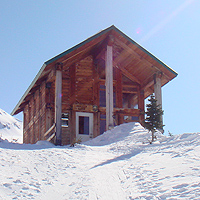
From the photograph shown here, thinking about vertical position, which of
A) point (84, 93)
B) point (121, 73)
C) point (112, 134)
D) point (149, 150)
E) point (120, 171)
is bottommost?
point (120, 171)

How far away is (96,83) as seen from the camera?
1991cm

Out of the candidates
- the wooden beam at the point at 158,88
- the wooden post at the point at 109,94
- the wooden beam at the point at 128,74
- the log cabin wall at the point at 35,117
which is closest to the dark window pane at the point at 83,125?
the log cabin wall at the point at 35,117

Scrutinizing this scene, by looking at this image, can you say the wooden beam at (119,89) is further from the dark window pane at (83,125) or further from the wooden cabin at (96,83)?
the dark window pane at (83,125)

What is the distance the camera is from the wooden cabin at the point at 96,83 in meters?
18.0

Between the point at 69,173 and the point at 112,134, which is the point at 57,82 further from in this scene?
the point at 69,173

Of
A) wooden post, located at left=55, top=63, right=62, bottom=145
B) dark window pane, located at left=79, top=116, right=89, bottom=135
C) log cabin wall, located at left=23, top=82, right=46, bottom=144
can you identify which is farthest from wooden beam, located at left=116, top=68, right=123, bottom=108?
wooden post, located at left=55, top=63, right=62, bottom=145

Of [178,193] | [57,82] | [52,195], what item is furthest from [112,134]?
[178,193]

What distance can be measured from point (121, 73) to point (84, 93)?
8.92ft

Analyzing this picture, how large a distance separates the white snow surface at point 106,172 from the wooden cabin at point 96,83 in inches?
258

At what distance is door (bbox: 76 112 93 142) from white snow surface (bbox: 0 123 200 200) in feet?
23.1

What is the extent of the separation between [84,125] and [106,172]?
11.0m

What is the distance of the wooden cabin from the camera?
18.0 meters

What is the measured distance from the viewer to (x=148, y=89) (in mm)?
21578

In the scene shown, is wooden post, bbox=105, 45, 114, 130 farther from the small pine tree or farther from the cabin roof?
the small pine tree
